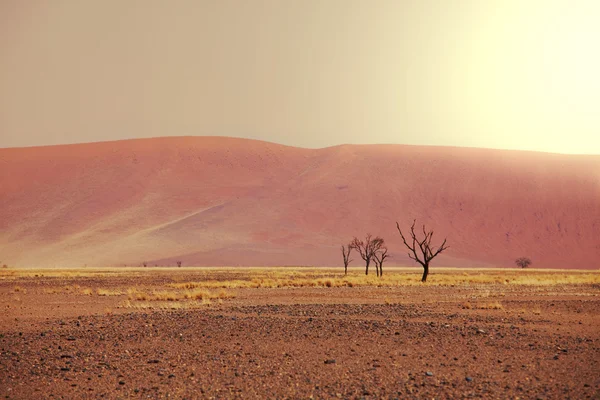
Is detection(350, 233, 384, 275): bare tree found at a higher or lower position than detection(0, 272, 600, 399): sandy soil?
higher

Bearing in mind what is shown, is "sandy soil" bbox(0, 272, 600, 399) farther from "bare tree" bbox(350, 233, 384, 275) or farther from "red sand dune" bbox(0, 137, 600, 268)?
"red sand dune" bbox(0, 137, 600, 268)

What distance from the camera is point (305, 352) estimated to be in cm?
1205

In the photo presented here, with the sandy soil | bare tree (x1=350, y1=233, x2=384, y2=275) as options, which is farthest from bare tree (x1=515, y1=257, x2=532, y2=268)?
the sandy soil

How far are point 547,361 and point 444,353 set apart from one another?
1.70 m

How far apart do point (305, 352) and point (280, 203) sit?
104587 mm

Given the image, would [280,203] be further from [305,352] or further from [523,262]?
[305,352]

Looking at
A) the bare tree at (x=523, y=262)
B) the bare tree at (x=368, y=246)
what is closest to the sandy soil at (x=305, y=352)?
the bare tree at (x=368, y=246)

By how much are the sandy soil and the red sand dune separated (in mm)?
77576

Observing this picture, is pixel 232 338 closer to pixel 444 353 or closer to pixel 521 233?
pixel 444 353

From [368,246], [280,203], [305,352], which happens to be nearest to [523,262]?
[280,203]

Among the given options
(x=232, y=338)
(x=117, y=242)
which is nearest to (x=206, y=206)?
(x=117, y=242)

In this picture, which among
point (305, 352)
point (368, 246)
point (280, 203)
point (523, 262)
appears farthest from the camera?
point (280, 203)

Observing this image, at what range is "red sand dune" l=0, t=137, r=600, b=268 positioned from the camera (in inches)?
4021

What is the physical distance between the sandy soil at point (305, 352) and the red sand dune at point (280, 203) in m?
77.6
